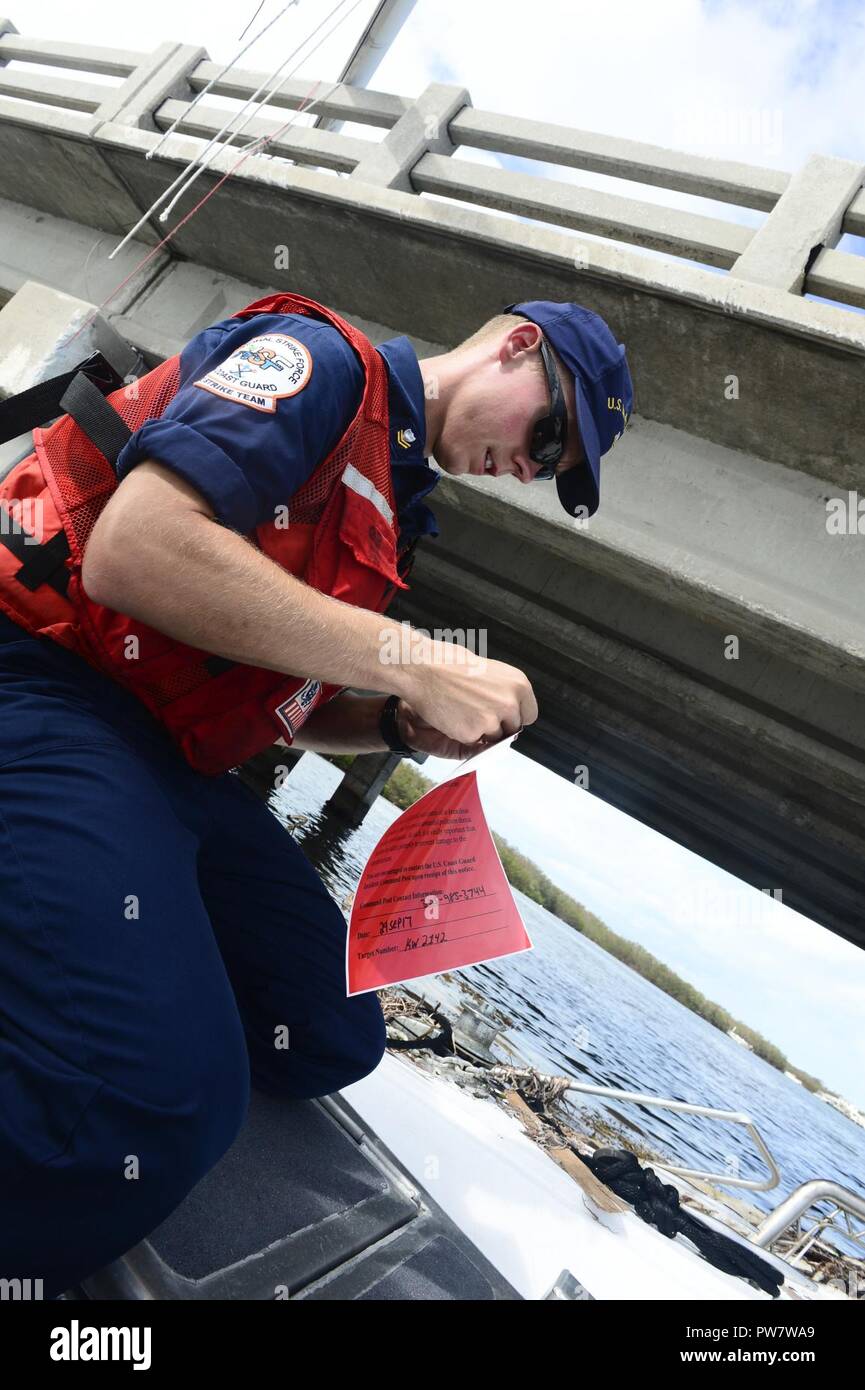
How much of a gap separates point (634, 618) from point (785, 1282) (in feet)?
15.2

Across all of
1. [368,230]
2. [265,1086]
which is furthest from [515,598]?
[265,1086]

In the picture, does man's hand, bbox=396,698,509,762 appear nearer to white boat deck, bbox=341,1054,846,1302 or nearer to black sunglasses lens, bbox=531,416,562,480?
black sunglasses lens, bbox=531,416,562,480

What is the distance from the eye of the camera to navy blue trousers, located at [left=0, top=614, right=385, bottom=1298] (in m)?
Result: 1.19

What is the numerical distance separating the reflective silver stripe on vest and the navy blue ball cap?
60 cm

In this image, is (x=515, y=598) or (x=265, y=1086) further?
(x=515, y=598)

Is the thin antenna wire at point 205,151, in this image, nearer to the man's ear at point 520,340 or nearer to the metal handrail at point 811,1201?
the man's ear at point 520,340

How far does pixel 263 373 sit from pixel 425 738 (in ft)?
3.35

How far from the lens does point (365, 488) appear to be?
5.88ft

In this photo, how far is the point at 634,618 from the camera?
6.66 meters

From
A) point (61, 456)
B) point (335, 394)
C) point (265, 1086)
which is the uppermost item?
point (335, 394)

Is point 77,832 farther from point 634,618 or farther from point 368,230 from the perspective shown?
point 634,618

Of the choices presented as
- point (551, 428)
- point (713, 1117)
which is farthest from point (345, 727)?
point (713, 1117)

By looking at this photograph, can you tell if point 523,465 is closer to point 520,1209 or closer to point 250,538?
point 250,538

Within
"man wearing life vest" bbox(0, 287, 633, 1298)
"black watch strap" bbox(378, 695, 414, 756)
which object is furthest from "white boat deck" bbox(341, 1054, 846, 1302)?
"black watch strap" bbox(378, 695, 414, 756)
